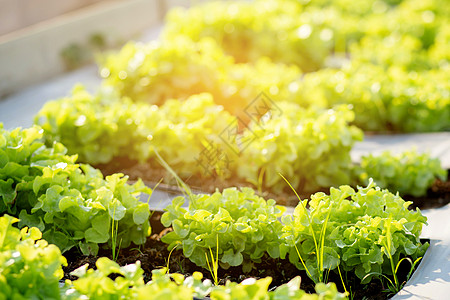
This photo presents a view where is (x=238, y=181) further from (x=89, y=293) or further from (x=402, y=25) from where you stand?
(x=402, y=25)

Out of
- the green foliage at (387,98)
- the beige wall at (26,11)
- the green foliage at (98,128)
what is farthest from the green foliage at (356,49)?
the beige wall at (26,11)

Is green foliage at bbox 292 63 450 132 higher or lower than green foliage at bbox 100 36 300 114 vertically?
lower

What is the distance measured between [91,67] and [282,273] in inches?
160

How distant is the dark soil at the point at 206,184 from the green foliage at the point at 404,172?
0.09 metres

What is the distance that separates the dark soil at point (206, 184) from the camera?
346cm

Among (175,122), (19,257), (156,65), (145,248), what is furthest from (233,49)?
(19,257)

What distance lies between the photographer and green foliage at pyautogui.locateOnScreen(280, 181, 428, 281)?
2.38 metres

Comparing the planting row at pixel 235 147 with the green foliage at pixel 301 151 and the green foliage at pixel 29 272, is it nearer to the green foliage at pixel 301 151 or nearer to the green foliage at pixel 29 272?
the green foliage at pixel 301 151

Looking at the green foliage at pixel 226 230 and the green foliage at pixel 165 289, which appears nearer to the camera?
the green foliage at pixel 165 289

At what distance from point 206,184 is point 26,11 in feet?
13.8

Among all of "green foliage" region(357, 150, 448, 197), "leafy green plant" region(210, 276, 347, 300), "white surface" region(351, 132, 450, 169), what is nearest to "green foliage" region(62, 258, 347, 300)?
"leafy green plant" region(210, 276, 347, 300)

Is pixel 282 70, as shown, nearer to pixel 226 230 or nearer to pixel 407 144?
pixel 407 144

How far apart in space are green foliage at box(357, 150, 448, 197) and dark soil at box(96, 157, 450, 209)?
3.4 inches

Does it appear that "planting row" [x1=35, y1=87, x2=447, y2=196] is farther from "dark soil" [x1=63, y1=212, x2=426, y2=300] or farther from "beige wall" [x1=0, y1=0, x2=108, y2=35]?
"beige wall" [x1=0, y1=0, x2=108, y2=35]
